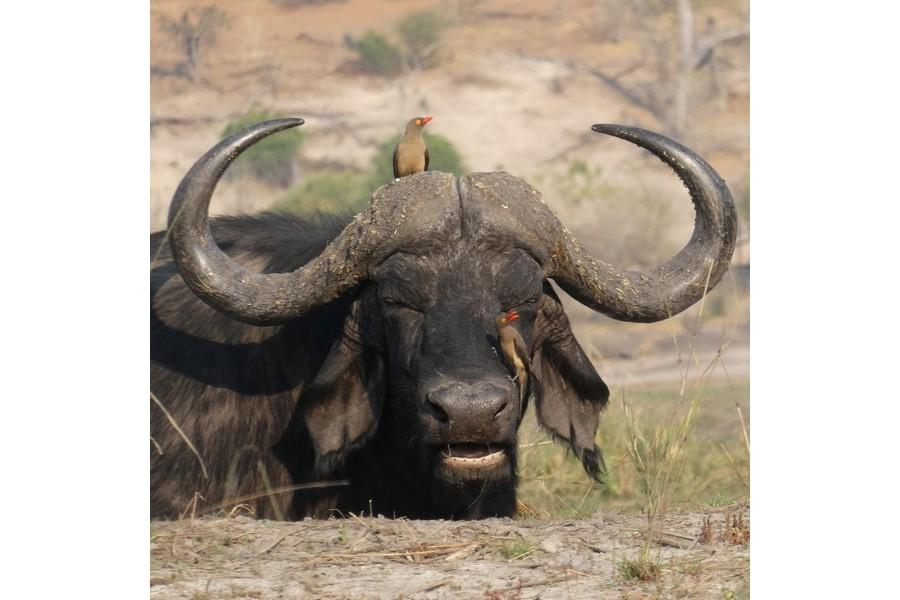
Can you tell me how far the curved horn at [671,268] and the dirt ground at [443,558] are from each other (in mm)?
1058

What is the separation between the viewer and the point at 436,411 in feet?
17.5

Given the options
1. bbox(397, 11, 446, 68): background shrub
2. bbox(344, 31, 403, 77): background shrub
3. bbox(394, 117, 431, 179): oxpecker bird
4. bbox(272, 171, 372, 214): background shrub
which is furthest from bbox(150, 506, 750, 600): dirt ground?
bbox(397, 11, 446, 68): background shrub

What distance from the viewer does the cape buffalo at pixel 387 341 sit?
224 inches

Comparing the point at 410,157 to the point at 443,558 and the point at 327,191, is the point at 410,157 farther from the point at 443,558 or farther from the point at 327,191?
the point at 327,191

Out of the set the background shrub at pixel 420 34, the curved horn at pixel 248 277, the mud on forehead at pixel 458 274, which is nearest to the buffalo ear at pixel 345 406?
the curved horn at pixel 248 277

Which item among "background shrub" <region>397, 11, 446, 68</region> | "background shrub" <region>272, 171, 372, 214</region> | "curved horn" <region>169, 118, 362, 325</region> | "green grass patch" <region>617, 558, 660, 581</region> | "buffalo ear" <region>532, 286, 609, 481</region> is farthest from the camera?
"background shrub" <region>397, 11, 446, 68</region>

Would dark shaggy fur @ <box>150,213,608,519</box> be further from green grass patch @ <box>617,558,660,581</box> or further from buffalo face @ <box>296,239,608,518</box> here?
green grass patch @ <box>617,558,660,581</box>

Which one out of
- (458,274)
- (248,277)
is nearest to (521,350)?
(458,274)

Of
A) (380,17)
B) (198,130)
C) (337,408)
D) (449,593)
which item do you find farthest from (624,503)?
(380,17)

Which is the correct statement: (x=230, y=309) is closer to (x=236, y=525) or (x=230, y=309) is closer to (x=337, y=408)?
(x=337, y=408)

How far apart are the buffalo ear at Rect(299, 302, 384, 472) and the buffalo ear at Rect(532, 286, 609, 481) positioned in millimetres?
726

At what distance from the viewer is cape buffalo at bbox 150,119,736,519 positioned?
5.69 metres

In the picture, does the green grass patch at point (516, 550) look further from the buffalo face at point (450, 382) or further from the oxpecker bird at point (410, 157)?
the oxpecker bird at point (410, 157)

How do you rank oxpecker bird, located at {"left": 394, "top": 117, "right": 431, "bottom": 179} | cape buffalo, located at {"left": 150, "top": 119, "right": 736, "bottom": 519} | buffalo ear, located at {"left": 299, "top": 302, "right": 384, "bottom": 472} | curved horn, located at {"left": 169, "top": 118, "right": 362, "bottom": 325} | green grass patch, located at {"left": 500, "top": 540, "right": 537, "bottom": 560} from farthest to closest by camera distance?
oxpecker bird, located at {"left": 394, "top": 117, "right": 431, "bottom": 179} → buffalo ear, located at {"left": 299, "top": 302, "right": 384, "bottom": 472} → curved horn, located at {"left": 169, "top": 118, "right": 362, "bottom": 325} → cape buffalo, located at {"left": 150, "top": 119, "right": 736, "bottom": 519} → green grass patch, located at {"left": 500, "top": 540, "right": 537, "bottom": 560}
